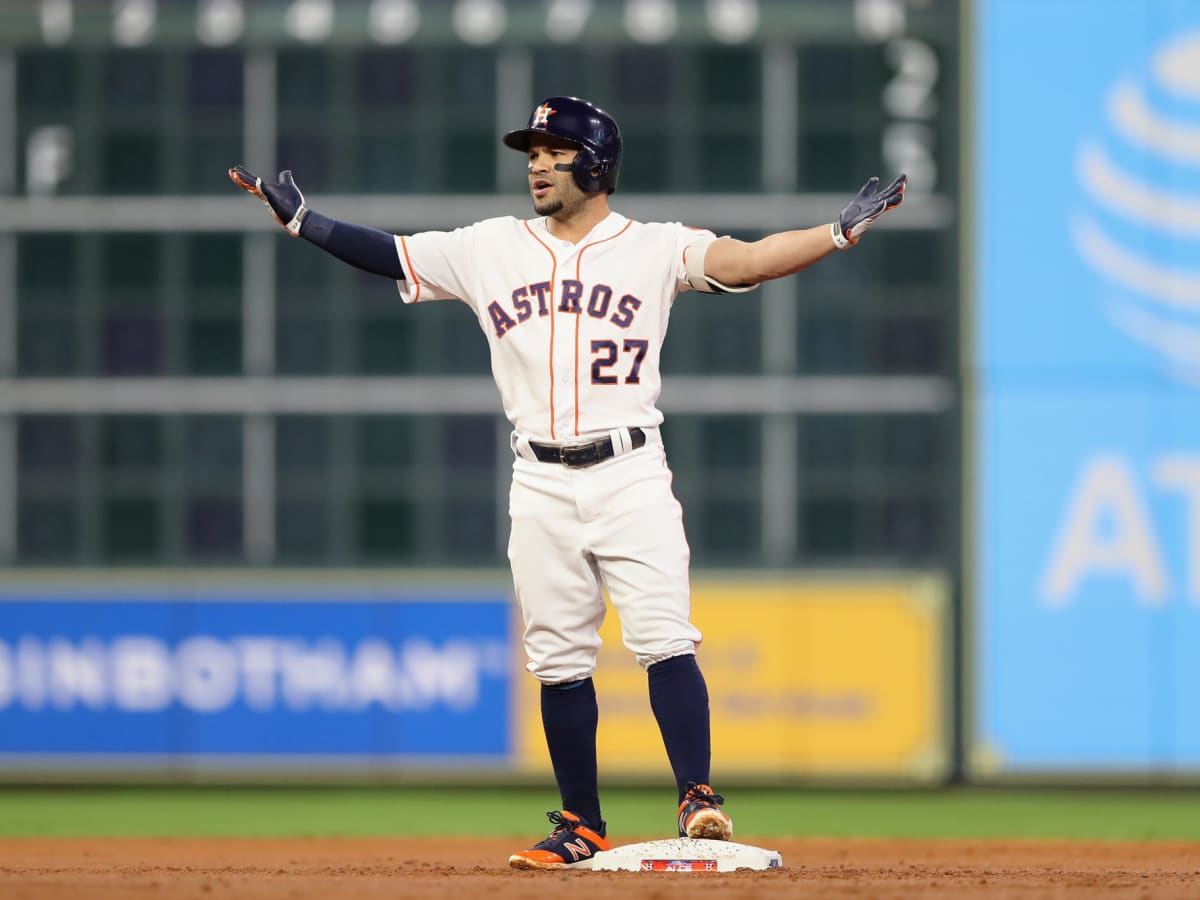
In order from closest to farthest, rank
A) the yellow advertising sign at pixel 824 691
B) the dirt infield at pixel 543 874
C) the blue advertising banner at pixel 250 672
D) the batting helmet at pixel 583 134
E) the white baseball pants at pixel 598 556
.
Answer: the dirt infield at pixel 543 874 → the white baseball pants at pixel 598 556 → the batting helmet at pixel 583 134 → the yellow advertising sign at pixel 824 691 → the blue advertising banner at pixel 250 672

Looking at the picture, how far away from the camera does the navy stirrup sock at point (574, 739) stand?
534 centimetres

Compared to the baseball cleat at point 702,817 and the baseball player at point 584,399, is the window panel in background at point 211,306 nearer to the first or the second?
the baseball player at point 584,399

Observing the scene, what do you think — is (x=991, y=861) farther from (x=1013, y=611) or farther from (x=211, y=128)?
(x=211, y=128)

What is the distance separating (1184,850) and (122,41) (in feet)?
21.7

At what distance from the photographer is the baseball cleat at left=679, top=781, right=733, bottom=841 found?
499cm

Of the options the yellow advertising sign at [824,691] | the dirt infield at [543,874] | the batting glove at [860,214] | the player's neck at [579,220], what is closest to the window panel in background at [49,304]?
the yellow advertising sign at [824,691]

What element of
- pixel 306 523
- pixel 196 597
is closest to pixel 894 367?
pixel 306 523

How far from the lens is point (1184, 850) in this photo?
23.2 feet

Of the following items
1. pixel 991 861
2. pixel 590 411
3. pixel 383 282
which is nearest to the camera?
pixel 590 411

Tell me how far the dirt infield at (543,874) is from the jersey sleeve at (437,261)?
151 cm

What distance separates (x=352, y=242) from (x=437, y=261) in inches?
8.9

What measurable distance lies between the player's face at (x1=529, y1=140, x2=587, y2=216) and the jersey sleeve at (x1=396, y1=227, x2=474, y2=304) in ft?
0.77

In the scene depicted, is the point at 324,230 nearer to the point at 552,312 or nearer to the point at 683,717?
the point at 552,312

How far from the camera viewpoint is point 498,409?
1059 centimetres
